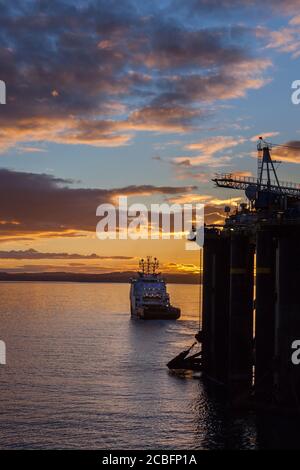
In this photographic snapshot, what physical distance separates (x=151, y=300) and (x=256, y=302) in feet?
305

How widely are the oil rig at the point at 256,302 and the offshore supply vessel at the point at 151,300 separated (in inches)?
2845

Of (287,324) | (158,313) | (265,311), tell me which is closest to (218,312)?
(265,311)

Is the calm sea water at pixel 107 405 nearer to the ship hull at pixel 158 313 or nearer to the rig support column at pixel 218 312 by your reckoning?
the rig support column at pixel 218 312

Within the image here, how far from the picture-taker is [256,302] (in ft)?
134

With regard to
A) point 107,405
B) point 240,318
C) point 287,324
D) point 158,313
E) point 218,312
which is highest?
point 287,324

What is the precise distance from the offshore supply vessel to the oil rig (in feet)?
237

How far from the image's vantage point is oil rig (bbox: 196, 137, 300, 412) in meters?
38.1

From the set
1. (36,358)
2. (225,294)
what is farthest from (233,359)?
(36,358)

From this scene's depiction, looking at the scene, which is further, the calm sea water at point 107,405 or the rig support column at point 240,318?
the rig support column at point 240,318

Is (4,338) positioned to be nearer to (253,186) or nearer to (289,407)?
(253,186)

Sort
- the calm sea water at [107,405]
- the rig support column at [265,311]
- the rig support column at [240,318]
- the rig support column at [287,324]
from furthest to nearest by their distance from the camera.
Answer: the rig support column at [240,318]
the rig support column at [265,311]
the rig support column at [287,324]
the calm sea water at [107,405]

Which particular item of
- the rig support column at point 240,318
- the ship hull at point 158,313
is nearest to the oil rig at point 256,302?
the rig support column at point 240,318

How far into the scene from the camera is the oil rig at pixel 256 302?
125 ft

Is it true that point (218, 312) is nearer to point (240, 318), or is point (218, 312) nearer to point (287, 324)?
point (240, 318)
